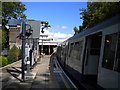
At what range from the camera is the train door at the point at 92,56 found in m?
9.18

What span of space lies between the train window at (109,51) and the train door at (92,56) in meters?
2.71

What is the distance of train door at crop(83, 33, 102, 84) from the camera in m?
9.18

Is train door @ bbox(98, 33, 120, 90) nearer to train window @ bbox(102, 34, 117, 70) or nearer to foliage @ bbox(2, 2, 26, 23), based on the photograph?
train window @ bbox(102, 34, 117, 70)

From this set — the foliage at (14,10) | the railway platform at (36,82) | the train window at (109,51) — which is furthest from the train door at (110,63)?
the foliage at (14,10)

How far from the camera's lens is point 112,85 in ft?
18.2

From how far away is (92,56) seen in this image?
30.1 feet

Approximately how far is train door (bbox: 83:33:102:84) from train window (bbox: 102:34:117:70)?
8.89 feet

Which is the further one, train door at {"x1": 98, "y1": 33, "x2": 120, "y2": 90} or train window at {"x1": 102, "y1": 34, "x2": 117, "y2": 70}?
train window at {"x1": 102, "y1": 34, "x2": 117, "y2": 70}

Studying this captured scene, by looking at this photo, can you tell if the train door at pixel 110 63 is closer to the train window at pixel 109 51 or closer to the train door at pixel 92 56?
the train window at pixel 109 51

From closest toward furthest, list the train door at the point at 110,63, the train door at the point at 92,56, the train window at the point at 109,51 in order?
the train door at the point at 110,63, the train window at the point at 109,51, the train door at the point at 92,56

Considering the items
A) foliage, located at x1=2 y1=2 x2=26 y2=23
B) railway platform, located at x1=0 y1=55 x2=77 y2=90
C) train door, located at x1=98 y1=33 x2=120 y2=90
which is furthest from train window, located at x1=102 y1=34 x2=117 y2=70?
foliage, located at x1=2 y1=2 x2=26 y2=23

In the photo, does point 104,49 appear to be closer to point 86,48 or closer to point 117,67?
point 117,67

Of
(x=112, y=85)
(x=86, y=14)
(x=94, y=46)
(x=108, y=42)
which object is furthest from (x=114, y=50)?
(x=86, y=14)

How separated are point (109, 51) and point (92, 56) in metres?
3.06
